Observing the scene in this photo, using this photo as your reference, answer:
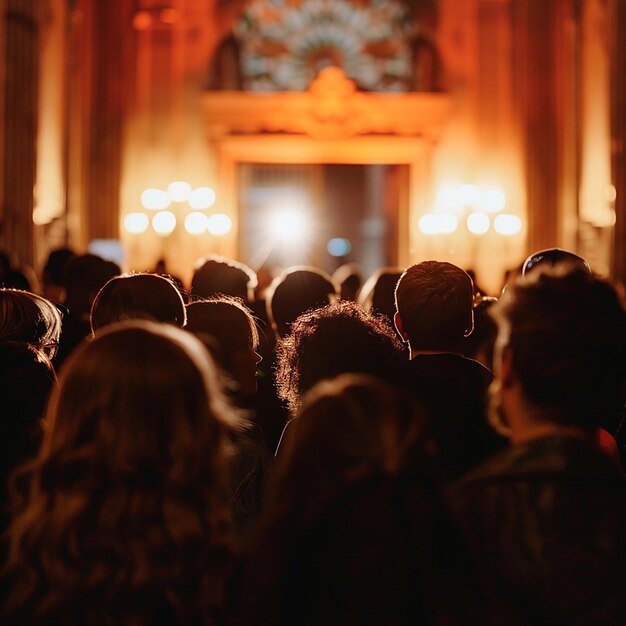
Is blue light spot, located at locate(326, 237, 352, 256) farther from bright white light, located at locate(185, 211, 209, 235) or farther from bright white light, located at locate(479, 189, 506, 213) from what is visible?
bright white light, located at locate(185, 211, 209, 235)

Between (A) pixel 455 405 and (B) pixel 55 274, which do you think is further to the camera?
(B) pixel 55 274

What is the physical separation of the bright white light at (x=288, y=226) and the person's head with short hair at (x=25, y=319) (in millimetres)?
16603

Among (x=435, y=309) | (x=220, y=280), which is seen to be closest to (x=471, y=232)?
(x=220, y=280)

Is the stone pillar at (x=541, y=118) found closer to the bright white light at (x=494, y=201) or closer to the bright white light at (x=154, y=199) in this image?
the bright white light at (x=494, y=201)

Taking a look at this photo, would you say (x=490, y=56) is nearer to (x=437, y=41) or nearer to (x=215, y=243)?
(x=437, y=41)

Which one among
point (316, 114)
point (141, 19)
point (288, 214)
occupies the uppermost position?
point (141, 19)

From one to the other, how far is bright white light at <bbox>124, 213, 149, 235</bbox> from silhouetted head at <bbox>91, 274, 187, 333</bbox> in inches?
546

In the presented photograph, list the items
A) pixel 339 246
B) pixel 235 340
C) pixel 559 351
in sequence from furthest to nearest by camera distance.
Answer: pixel 339 246, pixel 235 340, pixel 559 351

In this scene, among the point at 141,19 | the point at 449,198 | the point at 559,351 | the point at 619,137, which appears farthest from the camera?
the point at 141,19

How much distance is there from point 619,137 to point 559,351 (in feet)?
35.2

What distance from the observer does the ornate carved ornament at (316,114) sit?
18.2m

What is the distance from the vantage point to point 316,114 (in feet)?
59.5

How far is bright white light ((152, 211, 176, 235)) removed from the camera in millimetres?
17172

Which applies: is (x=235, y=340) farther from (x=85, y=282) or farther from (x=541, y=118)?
(x=541, y=118)
